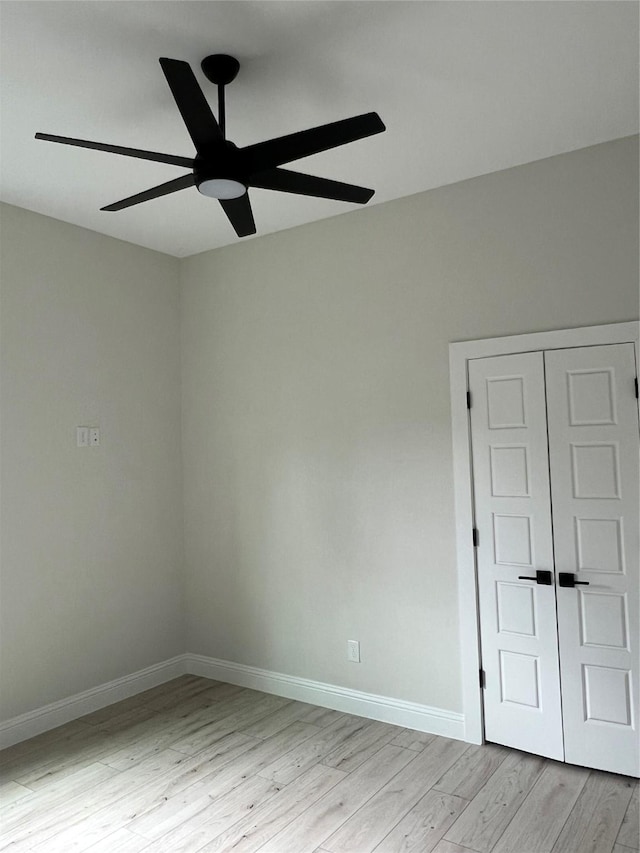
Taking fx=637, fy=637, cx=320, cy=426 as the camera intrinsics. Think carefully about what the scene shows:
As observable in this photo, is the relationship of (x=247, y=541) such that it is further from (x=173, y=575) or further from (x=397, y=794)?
(x=397, y=794)

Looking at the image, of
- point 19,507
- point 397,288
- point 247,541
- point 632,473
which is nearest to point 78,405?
point 19,507

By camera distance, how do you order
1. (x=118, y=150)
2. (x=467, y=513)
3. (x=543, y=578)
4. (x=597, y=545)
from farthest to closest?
(x=467, y=513) → (x=543, y=578) → (x=597, y=545) → (x=118, y=150)

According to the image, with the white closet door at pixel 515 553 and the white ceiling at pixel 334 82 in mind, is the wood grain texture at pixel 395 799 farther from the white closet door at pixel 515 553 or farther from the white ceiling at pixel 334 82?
the white ceiling at pixel 334 82

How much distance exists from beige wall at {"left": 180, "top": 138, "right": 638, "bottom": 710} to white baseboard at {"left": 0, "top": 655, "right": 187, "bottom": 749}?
292mm

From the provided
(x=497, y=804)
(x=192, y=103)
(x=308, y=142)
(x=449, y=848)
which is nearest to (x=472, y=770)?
(x=497, y=804)

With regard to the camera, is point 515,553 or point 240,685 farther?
point 240,685

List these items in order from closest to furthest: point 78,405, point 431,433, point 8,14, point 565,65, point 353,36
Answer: point 8,14 < point 353,36 < point 565,65 < point 431,433 < point 78,405

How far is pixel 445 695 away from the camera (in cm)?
335

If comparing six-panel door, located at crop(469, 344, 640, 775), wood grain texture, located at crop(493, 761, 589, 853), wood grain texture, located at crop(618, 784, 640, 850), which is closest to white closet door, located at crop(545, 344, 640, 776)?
six-panel door, located at crop(469, 344, 640, 775)

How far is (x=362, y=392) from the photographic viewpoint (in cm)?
369

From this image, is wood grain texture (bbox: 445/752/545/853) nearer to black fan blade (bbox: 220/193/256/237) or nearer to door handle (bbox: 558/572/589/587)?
door handle (bbox: 558/572/589/587)

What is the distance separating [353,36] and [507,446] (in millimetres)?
1934

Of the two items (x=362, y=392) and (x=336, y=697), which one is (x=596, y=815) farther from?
(x=362, y=392)

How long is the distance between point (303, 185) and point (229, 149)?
0.30m
